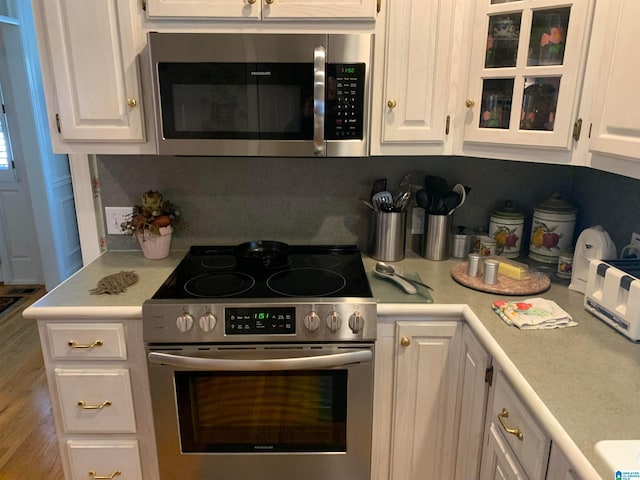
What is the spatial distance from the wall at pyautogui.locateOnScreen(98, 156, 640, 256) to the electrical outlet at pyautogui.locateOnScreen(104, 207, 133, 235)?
3 cm

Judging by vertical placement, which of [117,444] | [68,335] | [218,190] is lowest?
[117,444]

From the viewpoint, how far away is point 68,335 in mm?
1619

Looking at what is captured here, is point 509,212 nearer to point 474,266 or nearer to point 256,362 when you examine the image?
point 474,266

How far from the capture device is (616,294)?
138 cm

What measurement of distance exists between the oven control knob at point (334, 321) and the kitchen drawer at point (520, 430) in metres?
0.50

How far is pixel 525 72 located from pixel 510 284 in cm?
71

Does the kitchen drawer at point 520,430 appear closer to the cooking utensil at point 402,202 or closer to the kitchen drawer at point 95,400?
the cooking utensil at point 402,202

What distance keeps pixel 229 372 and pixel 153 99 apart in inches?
38.1

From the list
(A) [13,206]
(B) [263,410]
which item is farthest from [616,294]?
(A) [13,206]

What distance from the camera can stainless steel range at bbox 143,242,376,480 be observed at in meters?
1.56

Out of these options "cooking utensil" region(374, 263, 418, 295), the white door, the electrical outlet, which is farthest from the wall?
the white door

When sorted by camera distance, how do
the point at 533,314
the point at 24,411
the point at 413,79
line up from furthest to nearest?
1. the point at 24,411
2. the point at 413,79
3. the point at 533,314

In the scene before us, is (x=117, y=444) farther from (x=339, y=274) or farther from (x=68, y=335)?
(x=339, y=274)

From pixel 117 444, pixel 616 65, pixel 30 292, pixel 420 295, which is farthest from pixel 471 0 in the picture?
pixel 30 292
